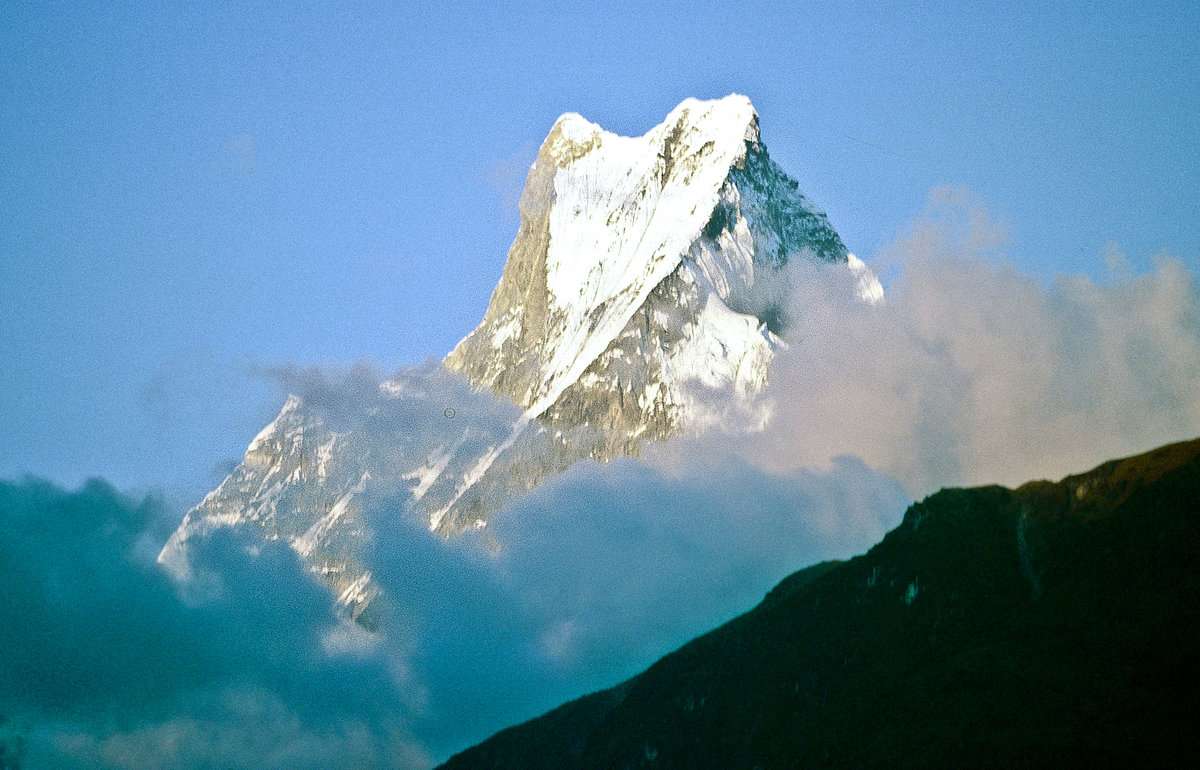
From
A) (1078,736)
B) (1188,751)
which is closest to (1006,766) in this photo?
(1078,736)

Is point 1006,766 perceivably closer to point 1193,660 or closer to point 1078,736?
point 1078,736

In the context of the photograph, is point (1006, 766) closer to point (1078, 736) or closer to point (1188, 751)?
point (1078, 736)

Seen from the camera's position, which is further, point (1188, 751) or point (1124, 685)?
point (1124, 685)

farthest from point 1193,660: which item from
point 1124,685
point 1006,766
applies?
point 1006,766

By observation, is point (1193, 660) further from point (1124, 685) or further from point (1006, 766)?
point (1006, 766)
